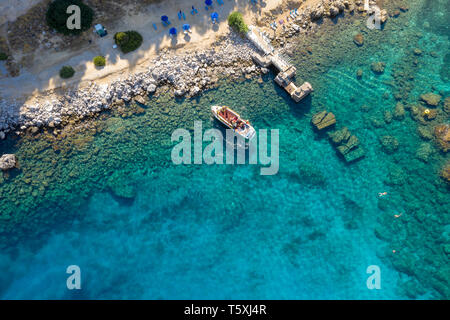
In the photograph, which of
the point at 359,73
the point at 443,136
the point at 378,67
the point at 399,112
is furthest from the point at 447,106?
the point at 359,73

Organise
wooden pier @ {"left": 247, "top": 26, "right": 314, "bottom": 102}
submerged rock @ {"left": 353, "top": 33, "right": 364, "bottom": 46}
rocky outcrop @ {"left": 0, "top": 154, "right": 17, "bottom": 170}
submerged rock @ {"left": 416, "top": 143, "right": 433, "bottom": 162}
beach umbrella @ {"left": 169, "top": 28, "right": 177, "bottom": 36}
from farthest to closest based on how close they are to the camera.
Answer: submerged rock @ {"left": 353, "top": 33, "right": 364, "bottom": 46}
submerged rock @ {"left": 416, "top": 143, "right": 433, "bottom": 162}
wooden pier @ {"left": 247, "top": 26, "right": 314, "bottom": 102}
beach umbrella @ {"left": 169, "top": 28, "right": 177, "bottom": 36}
rocky outcrop @ {"left": 0, "top": 154, "right": 17, "bottom": 170}

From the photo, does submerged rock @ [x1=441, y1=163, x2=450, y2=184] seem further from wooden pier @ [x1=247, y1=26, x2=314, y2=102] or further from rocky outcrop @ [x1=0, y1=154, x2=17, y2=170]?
rocky outcrop @ [x1=0, y1=154, x2=17, y2=170]

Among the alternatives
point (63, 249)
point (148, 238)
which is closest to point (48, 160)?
point (63, 249)

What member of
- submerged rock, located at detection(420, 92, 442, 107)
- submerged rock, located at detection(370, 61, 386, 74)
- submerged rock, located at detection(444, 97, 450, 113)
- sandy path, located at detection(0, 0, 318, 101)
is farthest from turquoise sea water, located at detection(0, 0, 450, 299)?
sandy path, located at detection(0, 0, 318, 101)

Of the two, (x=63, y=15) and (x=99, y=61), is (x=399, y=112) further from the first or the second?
(x=63, y=15)

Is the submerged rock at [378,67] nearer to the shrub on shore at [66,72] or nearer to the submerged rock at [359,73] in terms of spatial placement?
the submerged rock at [359,73]

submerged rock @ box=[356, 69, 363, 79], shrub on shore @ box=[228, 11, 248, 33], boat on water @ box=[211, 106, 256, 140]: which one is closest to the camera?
boat on water @ box=[211, 106, 256, 140]

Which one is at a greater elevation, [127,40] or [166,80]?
[127,40]
